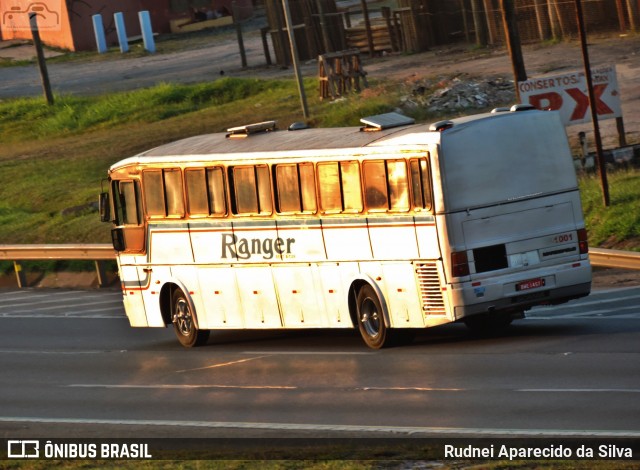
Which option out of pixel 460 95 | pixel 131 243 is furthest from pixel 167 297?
pixel 460 95

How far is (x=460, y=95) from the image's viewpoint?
4334 centimetres

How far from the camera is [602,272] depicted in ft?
86.4

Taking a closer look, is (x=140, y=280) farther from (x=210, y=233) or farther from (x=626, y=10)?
(x=626, y=10)

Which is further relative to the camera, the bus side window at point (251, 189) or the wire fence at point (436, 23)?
the wire fence at point (436, 23)

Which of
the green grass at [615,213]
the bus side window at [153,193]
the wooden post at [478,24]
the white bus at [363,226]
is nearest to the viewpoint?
the white bus at [363,226]

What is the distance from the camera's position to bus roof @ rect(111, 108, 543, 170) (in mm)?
19750

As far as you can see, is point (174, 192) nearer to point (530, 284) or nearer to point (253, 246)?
point (253, 246)

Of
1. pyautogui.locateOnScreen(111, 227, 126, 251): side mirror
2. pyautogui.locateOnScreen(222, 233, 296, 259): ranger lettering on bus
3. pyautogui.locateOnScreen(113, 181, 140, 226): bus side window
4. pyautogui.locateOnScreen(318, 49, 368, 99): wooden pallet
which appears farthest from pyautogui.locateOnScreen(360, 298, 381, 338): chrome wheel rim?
pyautogui.locateOnScreen(318, 49, 368, 99): wooden pallet

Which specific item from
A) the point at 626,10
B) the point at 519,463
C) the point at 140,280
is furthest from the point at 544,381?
the point at 626,10

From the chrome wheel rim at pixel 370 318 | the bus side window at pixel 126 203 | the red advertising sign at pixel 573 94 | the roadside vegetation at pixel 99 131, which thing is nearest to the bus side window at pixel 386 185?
the chrome wheel rim at pixel 370 318

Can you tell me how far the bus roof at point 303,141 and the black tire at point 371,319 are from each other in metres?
1.98

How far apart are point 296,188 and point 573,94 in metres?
10.9

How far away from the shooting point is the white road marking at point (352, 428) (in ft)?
43.8

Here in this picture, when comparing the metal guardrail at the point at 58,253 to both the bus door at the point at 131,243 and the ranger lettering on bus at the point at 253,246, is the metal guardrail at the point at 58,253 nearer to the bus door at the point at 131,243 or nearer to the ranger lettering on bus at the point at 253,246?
the bus door at the point at 131,243
